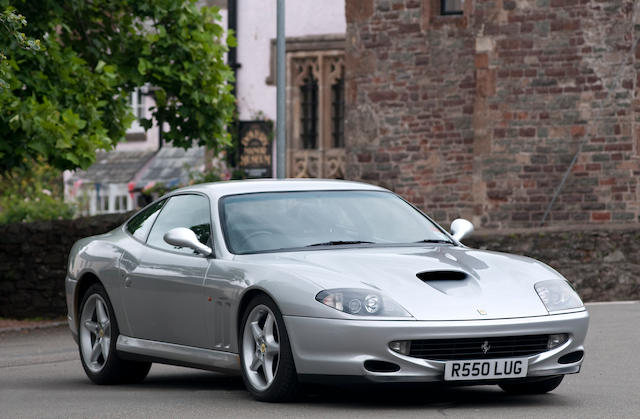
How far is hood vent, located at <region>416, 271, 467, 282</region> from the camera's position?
27.8 feet

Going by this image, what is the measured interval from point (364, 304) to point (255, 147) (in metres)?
30.4

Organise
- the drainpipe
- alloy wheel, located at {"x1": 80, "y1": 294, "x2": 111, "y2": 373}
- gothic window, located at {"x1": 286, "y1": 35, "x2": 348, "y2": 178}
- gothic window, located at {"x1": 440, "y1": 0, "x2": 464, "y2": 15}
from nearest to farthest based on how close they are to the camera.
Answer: alloy wheel, located at {"x1": 80, "y1": 294, "x2": 111, "y2": 373} < gothic window, located at {"x1": 440, "y1": 0, "x2": 464, "y2": 15} < gothic window, located at {"x1": 286, "y1": 35, "x2": 348, "y2": 178} < the drainpipe

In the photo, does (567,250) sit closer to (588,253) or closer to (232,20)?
(588,253)

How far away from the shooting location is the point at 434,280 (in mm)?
8461

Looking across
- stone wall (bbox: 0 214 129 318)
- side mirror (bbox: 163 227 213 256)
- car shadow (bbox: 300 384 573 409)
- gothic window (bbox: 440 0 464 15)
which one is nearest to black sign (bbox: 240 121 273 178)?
gothic window (bbox: 440 0 464 15)

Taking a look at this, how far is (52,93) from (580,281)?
24.7 feet

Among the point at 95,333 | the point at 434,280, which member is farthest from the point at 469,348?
the point at 95,333

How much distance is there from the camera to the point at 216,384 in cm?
1035

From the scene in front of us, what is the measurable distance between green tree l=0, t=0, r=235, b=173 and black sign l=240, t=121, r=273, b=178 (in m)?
16.3

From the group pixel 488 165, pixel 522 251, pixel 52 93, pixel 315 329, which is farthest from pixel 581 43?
pixel 315 329

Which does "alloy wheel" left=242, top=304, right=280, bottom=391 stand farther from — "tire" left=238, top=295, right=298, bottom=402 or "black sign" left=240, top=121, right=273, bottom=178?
"black sign" left=240, top=121, right=273, bottom=178

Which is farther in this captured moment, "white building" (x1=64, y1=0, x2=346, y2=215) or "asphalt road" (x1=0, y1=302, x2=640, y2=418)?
"white building" (x1=64, y1=0, x2=346, y2=215)

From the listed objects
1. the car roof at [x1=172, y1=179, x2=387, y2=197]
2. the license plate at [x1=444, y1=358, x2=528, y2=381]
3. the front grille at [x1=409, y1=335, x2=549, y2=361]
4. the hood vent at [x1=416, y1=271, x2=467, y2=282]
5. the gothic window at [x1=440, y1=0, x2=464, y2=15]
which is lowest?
the license plate at [x1=444, y1=358, x2=528, y2=381]

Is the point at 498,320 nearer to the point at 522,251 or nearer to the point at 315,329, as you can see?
the point at 315,329
